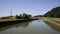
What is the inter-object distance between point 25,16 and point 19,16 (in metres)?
4.30

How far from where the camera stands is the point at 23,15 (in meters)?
101

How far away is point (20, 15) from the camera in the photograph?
325 feet

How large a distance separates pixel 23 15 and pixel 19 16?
3.72 m

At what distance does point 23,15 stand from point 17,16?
15.6 feet

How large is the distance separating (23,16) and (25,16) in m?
1.53

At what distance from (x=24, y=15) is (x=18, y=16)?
5077 millimetres

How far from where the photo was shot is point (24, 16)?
9962 centimetres

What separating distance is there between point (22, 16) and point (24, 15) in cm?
204

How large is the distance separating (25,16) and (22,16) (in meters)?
2.21

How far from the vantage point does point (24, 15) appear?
100938 millimetres

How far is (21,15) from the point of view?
99.2 meters

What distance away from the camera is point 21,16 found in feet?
324

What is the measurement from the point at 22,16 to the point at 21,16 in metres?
1.15

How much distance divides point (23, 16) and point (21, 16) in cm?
170
